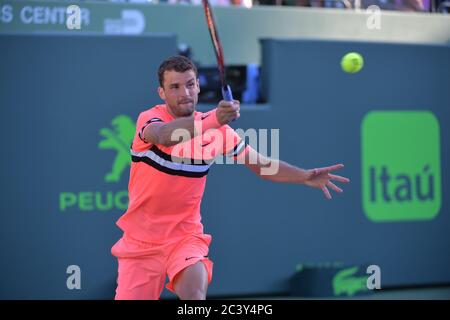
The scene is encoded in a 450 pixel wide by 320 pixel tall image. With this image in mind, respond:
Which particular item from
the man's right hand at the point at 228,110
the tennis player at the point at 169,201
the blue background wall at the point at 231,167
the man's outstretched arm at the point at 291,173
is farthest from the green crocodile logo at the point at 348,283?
the man's right hand at the point at 228,110

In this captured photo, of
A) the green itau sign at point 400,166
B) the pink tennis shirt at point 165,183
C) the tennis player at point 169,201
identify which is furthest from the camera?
the green itau sign at point 400,166

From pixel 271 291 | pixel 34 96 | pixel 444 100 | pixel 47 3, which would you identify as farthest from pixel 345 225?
pixel 47 3

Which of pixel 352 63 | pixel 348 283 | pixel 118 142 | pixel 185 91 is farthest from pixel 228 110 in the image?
pixel 348 283

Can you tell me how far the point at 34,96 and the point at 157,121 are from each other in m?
3.12

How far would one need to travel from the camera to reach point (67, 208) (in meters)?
7.55

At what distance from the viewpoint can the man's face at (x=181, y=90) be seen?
15.6 ft

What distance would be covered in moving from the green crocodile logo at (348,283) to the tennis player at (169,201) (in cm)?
321

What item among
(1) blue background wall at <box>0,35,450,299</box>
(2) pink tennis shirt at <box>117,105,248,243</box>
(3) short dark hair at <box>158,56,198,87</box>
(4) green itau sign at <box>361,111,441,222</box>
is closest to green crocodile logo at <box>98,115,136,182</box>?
(1) blue background wall at <box>0,35,450,299</box>

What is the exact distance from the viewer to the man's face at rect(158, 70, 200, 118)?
15.6ft

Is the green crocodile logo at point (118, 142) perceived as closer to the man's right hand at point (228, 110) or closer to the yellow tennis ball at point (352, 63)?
the yellow tennis ball at point (352, 63)

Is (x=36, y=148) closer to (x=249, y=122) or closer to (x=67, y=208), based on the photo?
(x=67, y=208)

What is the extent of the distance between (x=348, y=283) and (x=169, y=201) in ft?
12.1

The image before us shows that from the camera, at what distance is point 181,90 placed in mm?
4777
